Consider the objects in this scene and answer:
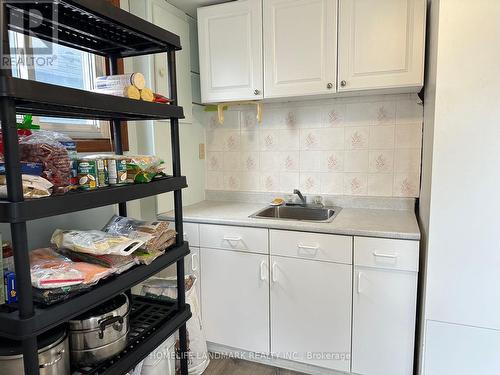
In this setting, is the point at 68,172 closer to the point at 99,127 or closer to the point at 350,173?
the point at 99,127

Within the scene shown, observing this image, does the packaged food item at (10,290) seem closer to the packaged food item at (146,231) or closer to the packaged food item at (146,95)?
the packaged food item at (146,231)

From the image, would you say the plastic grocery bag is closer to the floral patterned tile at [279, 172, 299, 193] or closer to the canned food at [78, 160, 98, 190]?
the floral patterned tile at [279, 172, 299, 193]

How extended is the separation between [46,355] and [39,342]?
0.14 ft

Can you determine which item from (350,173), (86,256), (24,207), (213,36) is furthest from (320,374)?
(213,36)

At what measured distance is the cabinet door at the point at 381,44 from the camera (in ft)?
5.73

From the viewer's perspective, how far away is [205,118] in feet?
8.39

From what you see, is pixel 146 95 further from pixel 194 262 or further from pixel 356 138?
pixel 356 138

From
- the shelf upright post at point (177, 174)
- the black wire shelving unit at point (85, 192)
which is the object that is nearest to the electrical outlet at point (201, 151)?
the black wire shelving unit at point (85, 192)

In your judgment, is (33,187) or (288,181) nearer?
(33,187)

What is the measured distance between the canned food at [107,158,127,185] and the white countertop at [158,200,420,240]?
878mm

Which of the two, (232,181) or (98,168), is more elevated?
(98,168)

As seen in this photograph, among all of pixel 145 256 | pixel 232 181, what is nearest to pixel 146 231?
pixel 145 256

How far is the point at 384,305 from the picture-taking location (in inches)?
66.1

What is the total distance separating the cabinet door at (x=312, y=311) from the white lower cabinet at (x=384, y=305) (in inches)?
2.5
